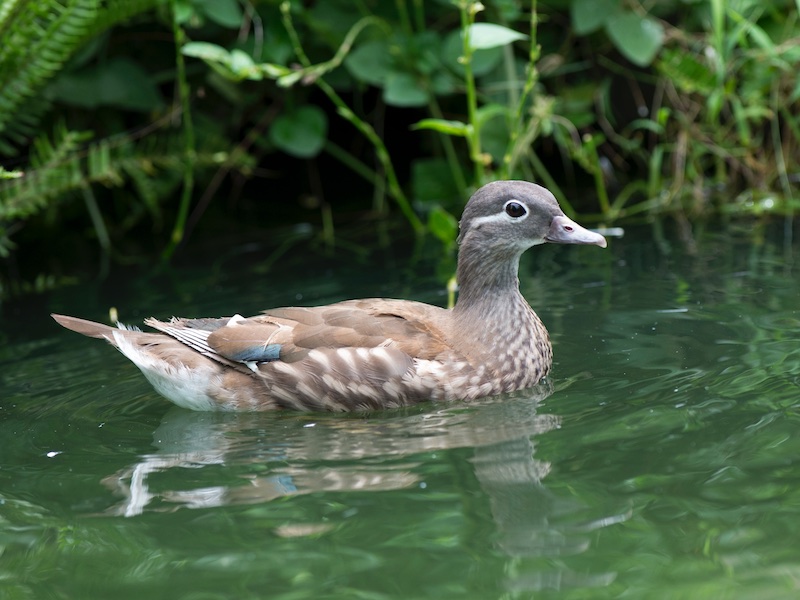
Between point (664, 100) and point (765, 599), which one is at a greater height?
point (664, 100)

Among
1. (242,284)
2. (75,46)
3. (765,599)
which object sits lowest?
(765,599)

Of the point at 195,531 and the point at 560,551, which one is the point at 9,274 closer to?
the point at 195,531

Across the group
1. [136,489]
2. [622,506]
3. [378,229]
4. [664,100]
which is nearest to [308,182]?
[378,229]

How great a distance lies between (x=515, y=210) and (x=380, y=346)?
3.36 ft

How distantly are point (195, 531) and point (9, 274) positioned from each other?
544cm

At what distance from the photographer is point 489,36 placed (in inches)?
277

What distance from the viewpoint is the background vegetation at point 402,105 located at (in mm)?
8641

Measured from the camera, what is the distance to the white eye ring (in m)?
6.02

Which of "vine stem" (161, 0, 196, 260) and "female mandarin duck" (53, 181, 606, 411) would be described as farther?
"vine stem" (161, 0, 196, 260)

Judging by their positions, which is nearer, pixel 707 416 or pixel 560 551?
pixel 560 551

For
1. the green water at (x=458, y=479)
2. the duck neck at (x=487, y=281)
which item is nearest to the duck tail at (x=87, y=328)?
the green water at (x=458, y=479)

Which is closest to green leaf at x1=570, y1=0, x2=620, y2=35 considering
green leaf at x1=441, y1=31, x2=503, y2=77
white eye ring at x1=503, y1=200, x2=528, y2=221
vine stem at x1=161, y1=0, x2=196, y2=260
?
green leaf at x1=441, y1=31, x2=503, y2=77

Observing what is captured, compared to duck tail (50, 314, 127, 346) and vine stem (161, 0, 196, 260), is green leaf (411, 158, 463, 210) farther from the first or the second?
duck tail (50, 314, 127, 346)

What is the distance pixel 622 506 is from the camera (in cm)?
428
